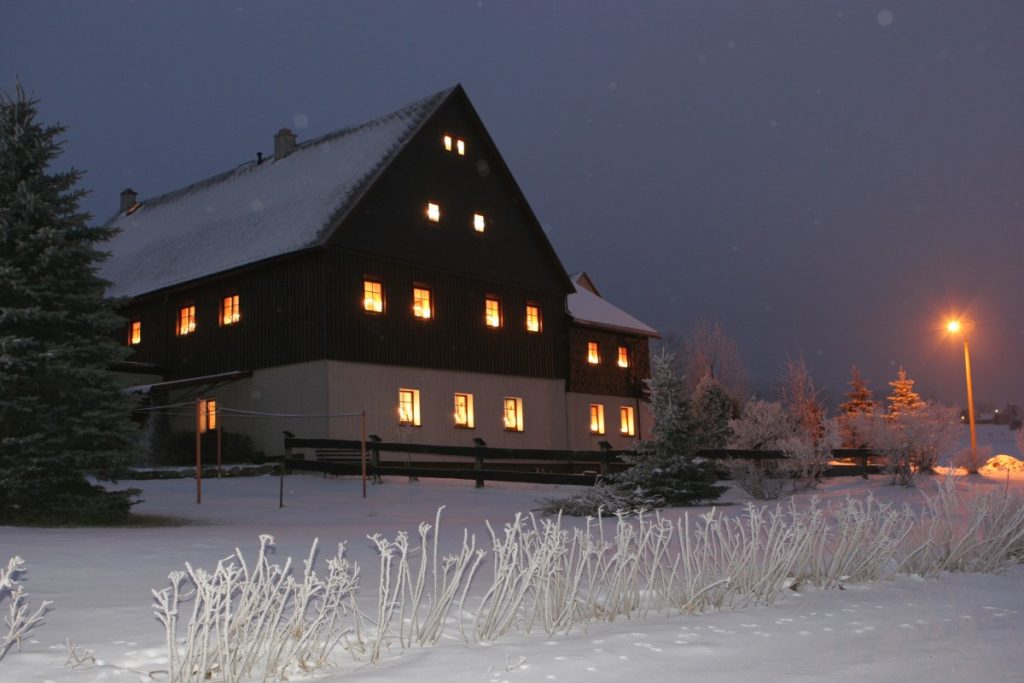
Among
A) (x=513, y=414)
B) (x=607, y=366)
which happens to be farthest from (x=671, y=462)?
(x=607, y=366)

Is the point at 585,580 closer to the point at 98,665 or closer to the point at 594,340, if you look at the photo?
the point at 98,665

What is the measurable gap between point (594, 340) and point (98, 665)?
98.1 feet

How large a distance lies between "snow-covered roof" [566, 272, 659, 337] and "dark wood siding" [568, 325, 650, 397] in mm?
366

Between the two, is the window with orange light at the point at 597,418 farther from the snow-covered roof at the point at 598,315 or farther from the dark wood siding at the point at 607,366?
the snow-covered roof at the point at 598,315

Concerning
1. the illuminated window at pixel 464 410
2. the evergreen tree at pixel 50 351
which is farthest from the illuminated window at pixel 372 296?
the evergreen tree at pixel 50 351

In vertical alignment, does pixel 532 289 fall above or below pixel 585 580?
above

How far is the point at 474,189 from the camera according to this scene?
30.8 metres

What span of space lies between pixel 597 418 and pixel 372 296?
10614mm

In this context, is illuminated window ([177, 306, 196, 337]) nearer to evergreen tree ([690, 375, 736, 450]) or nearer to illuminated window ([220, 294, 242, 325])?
illuminated window ([220, 294, 242, 325])

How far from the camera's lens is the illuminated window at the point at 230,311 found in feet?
92.5

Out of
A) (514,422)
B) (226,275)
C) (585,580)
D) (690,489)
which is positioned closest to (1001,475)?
(690,489)

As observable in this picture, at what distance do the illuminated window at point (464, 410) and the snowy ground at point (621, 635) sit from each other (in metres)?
16.8

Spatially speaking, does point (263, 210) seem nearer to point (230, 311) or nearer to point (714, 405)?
point (230, 311)

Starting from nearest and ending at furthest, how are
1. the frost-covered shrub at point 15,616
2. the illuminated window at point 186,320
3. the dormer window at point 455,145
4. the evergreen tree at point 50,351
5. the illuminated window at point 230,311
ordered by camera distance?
the frost-covered shrub at point 15,616
the evergreen tree at point 50,351
the illuminated window at point 230,311
the illuminated window at point 186,320
the dormer window at point 455,145
